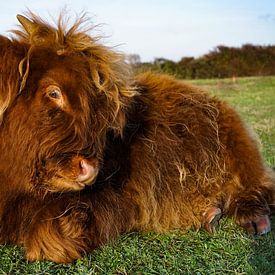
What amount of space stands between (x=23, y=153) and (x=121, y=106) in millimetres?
634

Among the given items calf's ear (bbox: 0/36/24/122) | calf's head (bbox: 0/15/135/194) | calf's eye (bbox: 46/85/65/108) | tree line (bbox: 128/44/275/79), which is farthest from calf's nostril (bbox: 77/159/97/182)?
tree line (bbox: 128/44/275/79)

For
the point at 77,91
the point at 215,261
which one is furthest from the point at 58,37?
the point at 215,261

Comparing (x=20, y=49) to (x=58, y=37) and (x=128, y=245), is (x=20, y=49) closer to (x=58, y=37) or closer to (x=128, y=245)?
(x=58, y=37)

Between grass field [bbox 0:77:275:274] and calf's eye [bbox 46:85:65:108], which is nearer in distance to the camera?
calf's eye [bbox 46:85:65:108]

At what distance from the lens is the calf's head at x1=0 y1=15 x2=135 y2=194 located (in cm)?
276

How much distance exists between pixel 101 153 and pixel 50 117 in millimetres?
358

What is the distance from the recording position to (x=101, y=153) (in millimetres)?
2926

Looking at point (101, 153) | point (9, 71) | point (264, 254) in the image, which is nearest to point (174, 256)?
point (264, 254)

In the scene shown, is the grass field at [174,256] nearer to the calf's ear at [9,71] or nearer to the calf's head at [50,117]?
the calf's head at [50,117]

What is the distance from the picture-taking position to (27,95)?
2797mm

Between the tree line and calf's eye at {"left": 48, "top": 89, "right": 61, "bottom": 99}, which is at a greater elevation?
calf's eye at {"left": 48, "top": 89, "right": 61, "bottom": 99}

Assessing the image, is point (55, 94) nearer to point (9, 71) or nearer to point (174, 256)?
point (9, 71)

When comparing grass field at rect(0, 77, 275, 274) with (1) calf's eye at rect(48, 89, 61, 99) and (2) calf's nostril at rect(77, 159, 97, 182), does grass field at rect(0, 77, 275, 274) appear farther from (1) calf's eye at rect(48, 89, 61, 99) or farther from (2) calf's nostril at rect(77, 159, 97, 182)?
(1) calf's eye at rect(48, 89, 61, 99)

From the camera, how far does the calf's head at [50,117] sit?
109 inches
